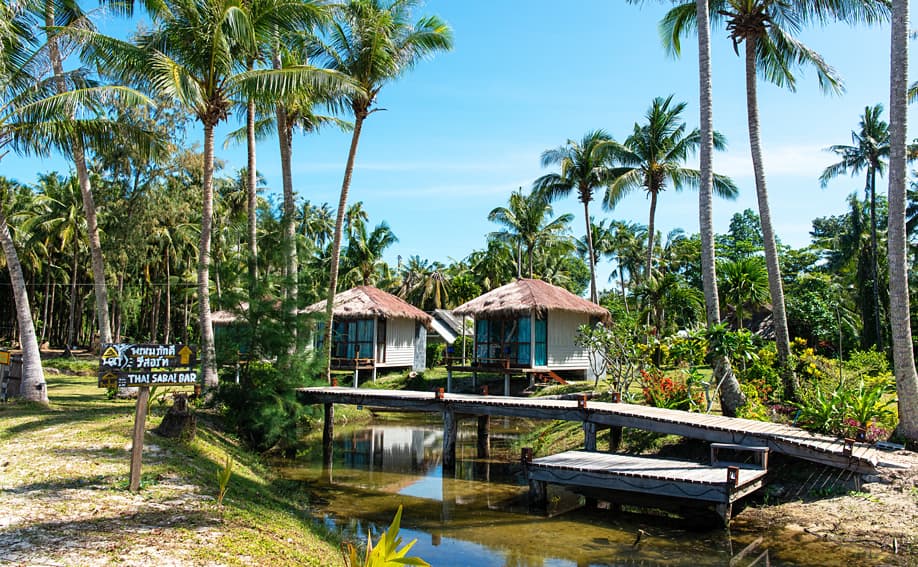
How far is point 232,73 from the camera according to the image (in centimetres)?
1638

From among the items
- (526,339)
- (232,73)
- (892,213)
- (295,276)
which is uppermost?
(232,73)

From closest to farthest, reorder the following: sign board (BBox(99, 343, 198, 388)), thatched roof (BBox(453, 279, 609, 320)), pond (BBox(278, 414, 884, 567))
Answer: sign board (BBox(99, 343, 198, 388)), pond (BBox(278, 414, 884, 567)), thatched roof (BBox(453, 279, 609, 320))

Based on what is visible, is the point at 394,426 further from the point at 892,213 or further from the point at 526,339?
the point at 892,213

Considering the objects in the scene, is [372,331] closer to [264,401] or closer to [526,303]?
[526,303]

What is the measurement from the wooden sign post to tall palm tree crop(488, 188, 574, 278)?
93.4 ft

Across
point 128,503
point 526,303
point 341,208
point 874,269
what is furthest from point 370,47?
point 874,269

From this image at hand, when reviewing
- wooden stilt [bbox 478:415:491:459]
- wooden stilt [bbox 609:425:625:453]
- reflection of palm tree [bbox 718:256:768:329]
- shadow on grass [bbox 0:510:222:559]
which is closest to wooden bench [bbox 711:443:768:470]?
wooden stilt [bbox 609:425:625:453]

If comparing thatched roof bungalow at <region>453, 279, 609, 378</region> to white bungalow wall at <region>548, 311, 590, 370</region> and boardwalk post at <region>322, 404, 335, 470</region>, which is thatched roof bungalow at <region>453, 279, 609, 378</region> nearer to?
white bungalow wall at <region>548, 311, 590, 370</region>

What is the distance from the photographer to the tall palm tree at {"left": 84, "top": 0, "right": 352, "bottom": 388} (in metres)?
15.0

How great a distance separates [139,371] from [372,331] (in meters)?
20.6

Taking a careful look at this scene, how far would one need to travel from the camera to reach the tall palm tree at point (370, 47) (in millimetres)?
19188

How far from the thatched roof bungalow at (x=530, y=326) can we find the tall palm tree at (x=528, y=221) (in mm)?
10506

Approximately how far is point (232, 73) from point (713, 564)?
14.7 metres

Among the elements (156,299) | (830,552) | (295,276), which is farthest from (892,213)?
(156,299)
